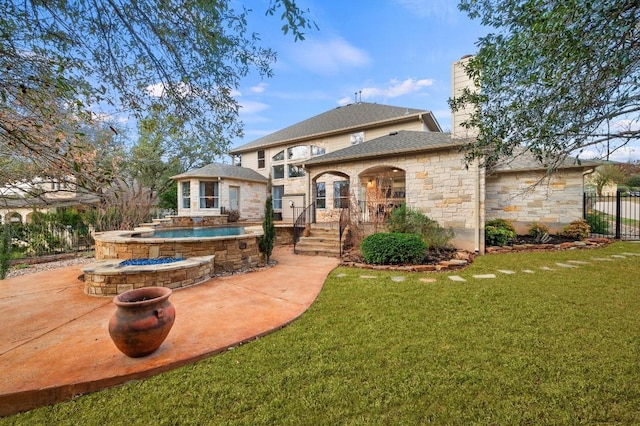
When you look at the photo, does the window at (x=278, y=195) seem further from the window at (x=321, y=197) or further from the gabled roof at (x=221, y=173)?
the window at (x=321, y=197)

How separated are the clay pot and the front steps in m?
5.87

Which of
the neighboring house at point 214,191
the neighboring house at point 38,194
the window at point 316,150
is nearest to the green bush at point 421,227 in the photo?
the neighboring house at point 38,194

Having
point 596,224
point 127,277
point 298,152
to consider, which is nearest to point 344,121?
point 298,152

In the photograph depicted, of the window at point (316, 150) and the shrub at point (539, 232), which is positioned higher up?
the window at point (316, 150)

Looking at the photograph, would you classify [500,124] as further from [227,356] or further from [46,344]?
[46,344]

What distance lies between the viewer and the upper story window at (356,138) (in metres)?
15.8

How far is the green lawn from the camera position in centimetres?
197

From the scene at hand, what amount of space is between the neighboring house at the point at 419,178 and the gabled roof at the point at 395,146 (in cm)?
3

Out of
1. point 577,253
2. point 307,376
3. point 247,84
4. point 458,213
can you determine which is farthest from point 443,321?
point 577,253

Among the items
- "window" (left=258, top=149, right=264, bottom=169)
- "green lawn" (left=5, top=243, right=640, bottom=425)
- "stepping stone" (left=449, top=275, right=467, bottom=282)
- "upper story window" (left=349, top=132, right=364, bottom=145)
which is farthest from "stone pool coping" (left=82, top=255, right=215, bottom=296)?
"window" (left=258, top=149, right=264, bottom=169)

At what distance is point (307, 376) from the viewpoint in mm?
2404

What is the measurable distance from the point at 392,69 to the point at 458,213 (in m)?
5.94

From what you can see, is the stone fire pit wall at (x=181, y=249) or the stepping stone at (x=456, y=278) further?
the stone fire pit wall at (x=181, y=249)

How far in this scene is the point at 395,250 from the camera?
260 inches
